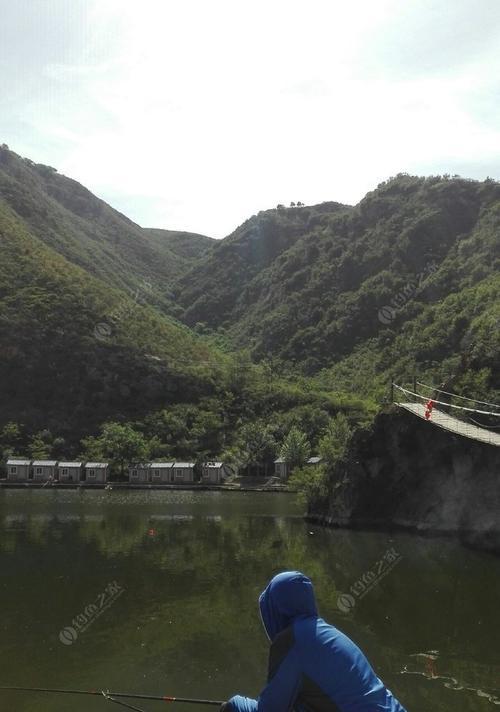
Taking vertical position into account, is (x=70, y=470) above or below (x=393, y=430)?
below

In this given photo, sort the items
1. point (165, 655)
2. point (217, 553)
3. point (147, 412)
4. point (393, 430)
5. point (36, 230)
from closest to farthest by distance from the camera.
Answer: point (165, 655)
point (217, 553)
point (393, 430)
point (147, 412)
point (36, 230)

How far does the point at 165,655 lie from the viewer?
15.4 metres

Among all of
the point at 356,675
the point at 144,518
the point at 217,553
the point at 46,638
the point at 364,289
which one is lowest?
the point at 144,518

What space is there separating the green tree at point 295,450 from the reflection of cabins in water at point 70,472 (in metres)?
21.6

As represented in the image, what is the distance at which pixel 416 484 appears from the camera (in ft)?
120

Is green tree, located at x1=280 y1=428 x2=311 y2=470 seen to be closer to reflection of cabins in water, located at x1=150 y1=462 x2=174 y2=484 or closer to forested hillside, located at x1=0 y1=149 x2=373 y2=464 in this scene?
forested hillside, located at x1=0 y1=149 x2=373 y2=464

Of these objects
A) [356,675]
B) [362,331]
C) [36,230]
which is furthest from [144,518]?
[36,230]

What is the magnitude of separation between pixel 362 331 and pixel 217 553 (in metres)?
95.5

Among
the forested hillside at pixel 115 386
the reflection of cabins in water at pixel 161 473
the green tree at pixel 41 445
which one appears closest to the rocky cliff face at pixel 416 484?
the reflection of cabins in water at pixel 161 473

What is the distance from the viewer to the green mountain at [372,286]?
9894cm

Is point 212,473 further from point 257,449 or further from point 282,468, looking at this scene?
point 282,468

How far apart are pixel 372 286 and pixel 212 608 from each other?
110 meters

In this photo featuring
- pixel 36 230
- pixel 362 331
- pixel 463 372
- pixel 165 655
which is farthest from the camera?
pixel 36 230

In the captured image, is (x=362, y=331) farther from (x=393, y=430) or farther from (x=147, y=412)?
(x=393, y=430)
